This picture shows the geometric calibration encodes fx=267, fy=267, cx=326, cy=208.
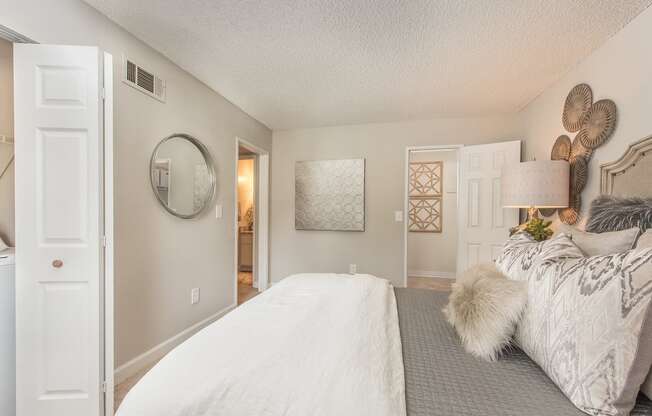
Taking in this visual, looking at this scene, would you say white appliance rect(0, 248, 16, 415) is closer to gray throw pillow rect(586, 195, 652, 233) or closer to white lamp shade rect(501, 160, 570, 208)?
gray throw pillow rect(586, 195, 652, 233)

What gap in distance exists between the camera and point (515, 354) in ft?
3.22

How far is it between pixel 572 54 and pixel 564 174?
0.91 meters

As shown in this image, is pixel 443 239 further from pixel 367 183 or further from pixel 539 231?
pixel 539 231

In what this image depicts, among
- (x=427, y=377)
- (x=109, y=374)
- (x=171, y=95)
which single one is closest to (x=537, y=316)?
(x=427, y=377)

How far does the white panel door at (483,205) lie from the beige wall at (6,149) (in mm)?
3961

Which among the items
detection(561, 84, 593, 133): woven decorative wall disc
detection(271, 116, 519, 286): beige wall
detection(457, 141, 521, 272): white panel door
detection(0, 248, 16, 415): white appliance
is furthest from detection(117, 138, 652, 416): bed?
detection(271, 116, 519, 286): beige wall

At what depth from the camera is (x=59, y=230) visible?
1369mm

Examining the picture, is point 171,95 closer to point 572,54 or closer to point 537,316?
point 537,316

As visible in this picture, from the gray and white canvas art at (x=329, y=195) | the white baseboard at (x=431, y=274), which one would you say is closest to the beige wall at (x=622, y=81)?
the gray and white canvas art at (x=329, y=195)

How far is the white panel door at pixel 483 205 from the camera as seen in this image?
3111 mm

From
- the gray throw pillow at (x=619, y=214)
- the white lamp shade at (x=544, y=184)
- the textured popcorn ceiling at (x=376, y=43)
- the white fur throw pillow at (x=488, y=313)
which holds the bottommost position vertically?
the white fur throw pillow at (x=488, y=313)

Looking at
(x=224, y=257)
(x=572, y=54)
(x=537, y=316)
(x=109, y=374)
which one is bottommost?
(x=109, y=374)

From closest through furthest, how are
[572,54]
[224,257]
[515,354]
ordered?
1. [515,354]
2. [572,54]
3. [224,257]

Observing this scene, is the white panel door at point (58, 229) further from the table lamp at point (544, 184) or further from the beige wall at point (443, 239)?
the beige wall at point (443, 239)
